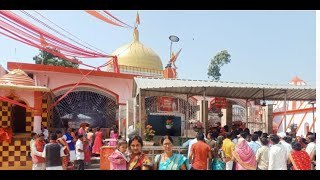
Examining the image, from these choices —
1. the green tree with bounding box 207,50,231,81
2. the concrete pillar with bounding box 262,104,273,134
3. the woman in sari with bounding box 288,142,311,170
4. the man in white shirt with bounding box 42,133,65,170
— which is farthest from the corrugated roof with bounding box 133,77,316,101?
the green tree with bounding box 207,50,231,81

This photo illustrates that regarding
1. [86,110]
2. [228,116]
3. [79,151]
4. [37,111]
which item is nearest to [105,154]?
[79,151]

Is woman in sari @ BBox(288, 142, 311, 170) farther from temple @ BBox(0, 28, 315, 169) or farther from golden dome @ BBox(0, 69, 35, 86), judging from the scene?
golden dome @ BBox(0, 69, 35, 86)

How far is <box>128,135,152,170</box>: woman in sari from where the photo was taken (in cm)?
395

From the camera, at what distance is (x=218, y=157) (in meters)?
6.56

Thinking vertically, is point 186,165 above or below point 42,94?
below

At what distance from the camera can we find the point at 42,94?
37.1 feet

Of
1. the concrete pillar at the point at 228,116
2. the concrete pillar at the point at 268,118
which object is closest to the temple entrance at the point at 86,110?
the concrete pillar at the point at 228,116

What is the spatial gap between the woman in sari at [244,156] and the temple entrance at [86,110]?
33.1 feet

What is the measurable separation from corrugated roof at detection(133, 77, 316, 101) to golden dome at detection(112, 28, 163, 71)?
31.3ft

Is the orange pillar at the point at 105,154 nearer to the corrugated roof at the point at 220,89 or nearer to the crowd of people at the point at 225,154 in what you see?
the corrugated roof at the point at 220,89

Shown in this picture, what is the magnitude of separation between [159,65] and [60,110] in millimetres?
7907

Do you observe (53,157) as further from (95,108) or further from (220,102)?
(95,108)
